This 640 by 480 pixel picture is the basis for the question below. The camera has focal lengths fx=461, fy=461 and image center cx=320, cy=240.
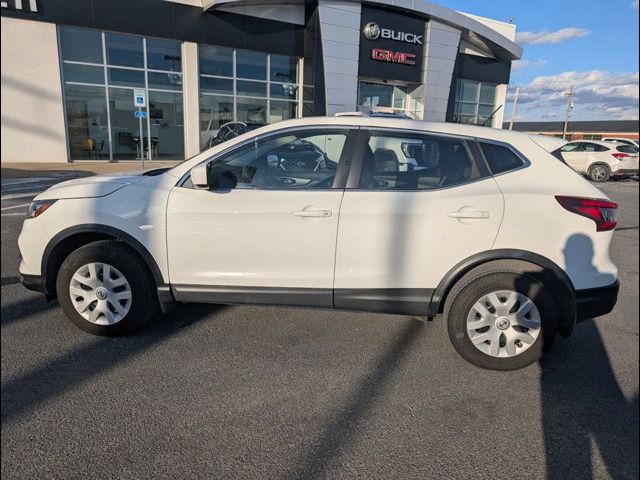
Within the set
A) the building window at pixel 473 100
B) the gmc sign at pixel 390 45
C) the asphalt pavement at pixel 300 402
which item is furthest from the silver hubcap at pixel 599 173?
the asphalt pavement at pixel 300 402

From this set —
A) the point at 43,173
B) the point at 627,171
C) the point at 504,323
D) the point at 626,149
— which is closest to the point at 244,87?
the point at 43,173

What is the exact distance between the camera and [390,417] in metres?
2.77

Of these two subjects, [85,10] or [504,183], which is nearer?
[504,183]

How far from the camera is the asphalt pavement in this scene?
237 cm

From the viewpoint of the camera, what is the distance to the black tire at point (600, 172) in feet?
60.7

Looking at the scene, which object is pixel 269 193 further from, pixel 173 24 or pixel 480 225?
pixel 173 24

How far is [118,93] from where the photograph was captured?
1702cm

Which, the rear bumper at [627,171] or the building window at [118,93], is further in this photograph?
the rear bumper at [627,171]

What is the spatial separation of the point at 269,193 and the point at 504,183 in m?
1.70

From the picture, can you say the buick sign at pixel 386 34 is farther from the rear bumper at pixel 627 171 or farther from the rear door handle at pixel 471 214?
the rear door handle at pixel 471 214

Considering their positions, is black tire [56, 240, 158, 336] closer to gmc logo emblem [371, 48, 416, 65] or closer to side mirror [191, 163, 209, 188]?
side mirror [191, 163, 209, 188]

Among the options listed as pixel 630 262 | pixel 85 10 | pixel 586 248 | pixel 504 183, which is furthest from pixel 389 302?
pixel 85 10

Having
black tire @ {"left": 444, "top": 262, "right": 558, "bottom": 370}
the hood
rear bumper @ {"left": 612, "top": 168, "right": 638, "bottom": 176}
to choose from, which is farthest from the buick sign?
black tire @ {"left": 444, "top": 262, "right": 558, "bottom": 370}

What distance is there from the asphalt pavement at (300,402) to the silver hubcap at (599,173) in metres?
17.2
